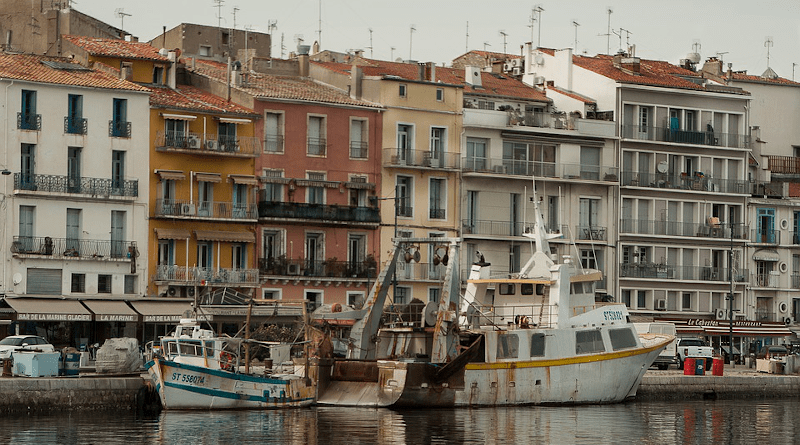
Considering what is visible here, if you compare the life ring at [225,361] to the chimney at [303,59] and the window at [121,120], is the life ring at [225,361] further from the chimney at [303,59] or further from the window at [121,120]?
the chimney at [303,59]

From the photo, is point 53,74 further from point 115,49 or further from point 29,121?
point 115,49

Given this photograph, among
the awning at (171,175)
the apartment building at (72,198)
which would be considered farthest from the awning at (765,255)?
the apartment building at (72,198)

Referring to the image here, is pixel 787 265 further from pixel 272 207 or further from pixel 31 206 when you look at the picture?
pixel 31 206

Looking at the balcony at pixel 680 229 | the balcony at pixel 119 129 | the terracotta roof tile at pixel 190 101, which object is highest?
the terracotta roof tile at pixel 190 101

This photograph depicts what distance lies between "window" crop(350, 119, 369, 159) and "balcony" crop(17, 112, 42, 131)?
14.9 metres

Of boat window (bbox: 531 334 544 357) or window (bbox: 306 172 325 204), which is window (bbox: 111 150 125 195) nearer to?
window (bbox: 306 172 325 204)

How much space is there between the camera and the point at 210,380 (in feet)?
156

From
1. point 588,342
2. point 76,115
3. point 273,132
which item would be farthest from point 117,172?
point 588,342

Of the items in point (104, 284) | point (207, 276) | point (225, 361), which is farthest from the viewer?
point (207, 276)

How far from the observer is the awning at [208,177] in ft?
228

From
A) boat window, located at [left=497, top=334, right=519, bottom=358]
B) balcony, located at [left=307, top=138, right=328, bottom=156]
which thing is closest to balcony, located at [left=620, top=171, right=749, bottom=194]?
balcony, located at [left=307, top=138, right=328, bottom=156]

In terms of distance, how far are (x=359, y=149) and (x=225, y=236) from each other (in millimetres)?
8369

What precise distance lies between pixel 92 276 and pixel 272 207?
28.8 ft

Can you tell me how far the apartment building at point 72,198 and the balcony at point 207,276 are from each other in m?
0.96
